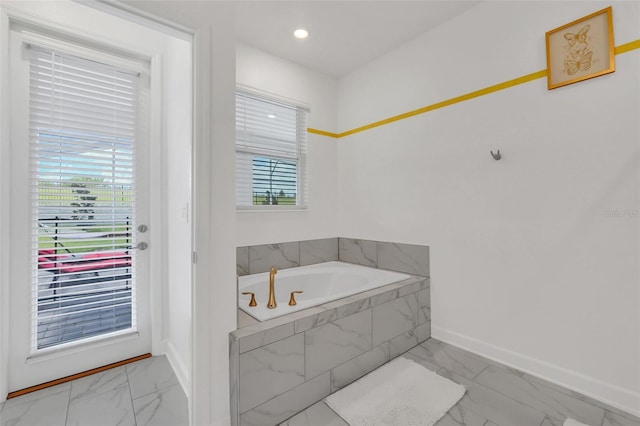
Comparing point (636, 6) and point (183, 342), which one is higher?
point (636, 6)

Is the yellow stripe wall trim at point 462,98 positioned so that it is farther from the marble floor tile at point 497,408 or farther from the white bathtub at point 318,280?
the marble floor tile at point 497,408

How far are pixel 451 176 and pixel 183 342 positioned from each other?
93.9 inches

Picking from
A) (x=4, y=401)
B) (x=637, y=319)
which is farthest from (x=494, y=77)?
(x=4, y=401)

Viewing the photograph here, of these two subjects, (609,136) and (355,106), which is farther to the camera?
(355,106)

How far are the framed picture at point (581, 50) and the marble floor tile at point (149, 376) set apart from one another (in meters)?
3.21

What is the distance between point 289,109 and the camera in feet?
9.71

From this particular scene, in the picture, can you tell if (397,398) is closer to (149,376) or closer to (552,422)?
(552,422)

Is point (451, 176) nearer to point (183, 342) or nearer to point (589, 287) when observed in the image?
point (589, 287)

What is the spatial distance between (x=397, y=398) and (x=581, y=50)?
2395 millimetres

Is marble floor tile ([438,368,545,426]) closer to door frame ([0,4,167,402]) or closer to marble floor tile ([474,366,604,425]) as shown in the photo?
marble floor tile ([474,366,604,425])

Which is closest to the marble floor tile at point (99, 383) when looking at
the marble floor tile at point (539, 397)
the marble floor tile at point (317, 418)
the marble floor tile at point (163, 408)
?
the marble floor tile at point (163, 408)

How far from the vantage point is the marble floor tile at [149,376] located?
71.8 inches

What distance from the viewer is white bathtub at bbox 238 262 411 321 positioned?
2.39 meters

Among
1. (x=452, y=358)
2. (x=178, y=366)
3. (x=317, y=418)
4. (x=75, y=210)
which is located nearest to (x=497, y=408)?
(x=452, y=358)
